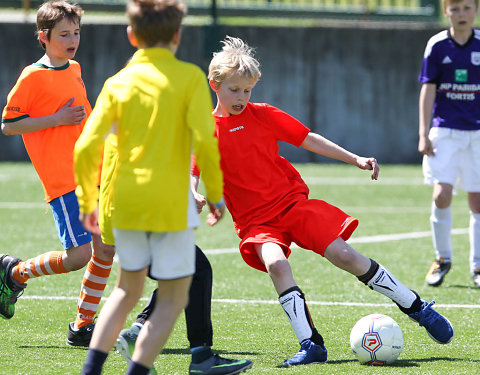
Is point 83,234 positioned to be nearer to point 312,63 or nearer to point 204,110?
point 204,110

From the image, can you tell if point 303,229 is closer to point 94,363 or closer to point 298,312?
point 298,312

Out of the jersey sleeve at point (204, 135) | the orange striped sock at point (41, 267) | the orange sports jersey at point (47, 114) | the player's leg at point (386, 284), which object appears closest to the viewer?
the jersey sleeve at point (204, 135)

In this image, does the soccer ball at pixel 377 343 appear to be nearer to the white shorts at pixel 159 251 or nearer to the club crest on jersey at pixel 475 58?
the white shorts at pixel 159 251

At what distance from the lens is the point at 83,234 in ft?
16.0

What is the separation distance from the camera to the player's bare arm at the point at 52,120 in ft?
15.8

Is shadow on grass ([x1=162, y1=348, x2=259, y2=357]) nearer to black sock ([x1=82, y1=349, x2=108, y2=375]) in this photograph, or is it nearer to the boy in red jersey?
the boy in red jersey

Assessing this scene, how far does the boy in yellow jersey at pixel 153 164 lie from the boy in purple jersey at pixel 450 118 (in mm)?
3368

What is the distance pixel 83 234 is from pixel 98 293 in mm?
336

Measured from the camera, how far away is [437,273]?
6605 mm

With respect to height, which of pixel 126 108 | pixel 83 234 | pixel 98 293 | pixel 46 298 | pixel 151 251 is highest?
pixel 126 108

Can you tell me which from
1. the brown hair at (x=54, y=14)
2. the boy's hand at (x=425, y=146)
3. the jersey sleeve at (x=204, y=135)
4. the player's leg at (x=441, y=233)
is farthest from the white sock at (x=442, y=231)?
the jersey sleeve at (x=204, y=135)

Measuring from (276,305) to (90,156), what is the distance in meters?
2.70

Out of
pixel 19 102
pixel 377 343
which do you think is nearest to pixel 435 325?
pixel 377 343

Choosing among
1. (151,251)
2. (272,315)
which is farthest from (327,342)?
(151,251)
